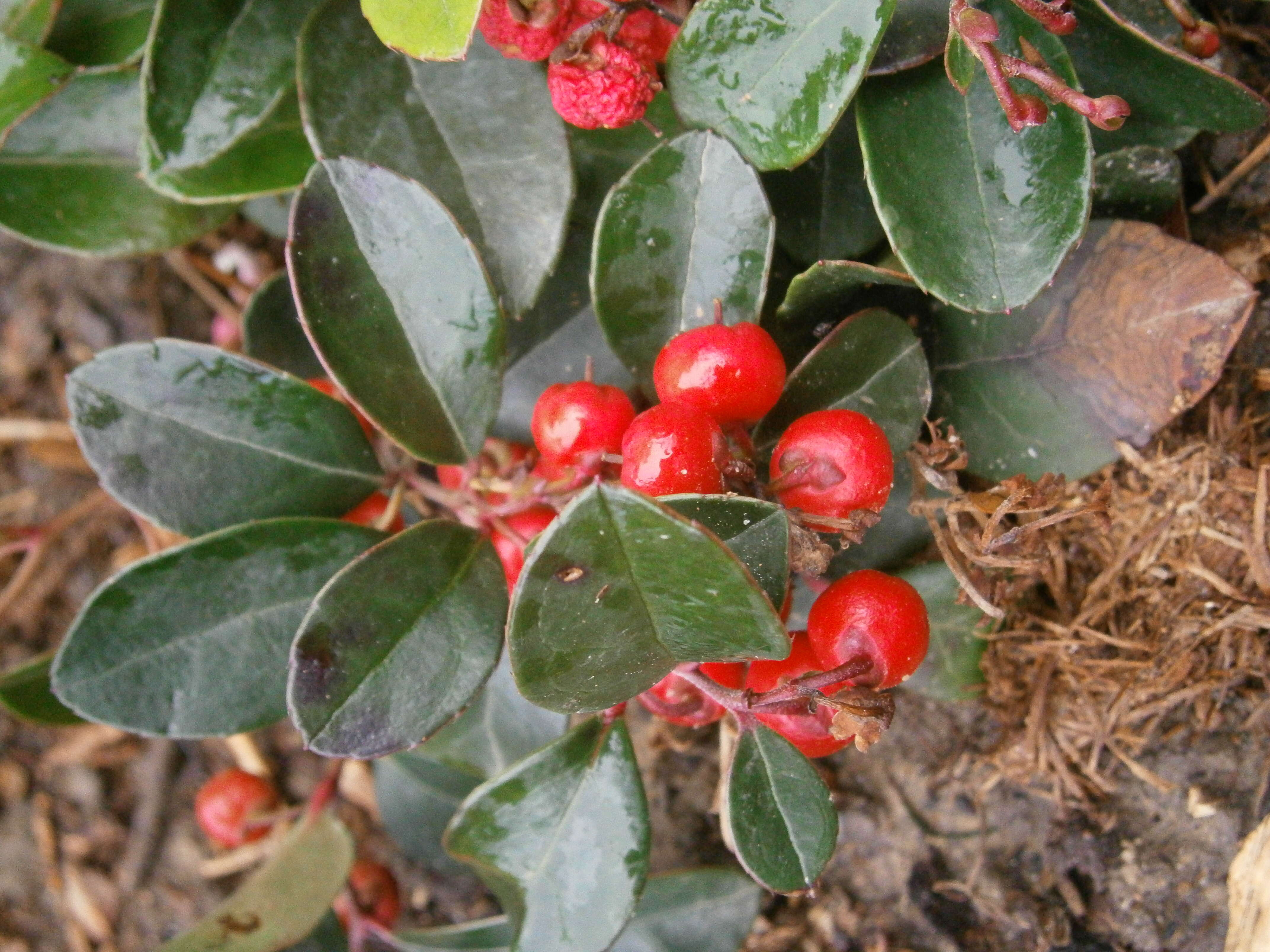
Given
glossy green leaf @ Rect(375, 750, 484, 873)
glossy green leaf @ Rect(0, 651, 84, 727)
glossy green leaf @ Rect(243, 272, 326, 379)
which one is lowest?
glossy green leaf @ Rect(375, 750, 484, 873)

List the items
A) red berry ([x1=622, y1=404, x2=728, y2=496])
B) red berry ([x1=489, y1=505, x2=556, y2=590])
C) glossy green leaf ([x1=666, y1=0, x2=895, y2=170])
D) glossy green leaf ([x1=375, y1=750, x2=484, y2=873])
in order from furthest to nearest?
1. glossy green leaf ([x1=375, y1=750, x2=484, y2=873])
2. red berry ([x1=489, y1=505, x2=556, y2=590])
3. glossy green leaf ([x1=666, y1=0, x2=895, y2=170])
4. red berry ([x1=622, y1=404, x2=728, y2=496])

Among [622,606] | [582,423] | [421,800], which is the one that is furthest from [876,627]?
[421,800]

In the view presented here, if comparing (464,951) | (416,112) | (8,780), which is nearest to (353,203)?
(416,112)

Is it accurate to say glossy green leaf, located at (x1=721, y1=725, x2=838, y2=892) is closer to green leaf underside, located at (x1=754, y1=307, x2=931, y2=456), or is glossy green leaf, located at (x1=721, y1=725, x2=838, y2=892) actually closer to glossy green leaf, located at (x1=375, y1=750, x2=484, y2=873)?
green leaf underside, located at (x1=754, y1=307, x2=931, y2=456)

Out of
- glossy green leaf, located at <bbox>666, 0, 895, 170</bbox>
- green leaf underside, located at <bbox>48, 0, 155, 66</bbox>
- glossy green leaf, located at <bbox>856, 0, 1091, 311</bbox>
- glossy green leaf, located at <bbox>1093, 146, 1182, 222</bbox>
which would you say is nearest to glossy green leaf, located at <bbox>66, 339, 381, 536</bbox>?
green leaf underside, located at <bbox>48, 0, 155, 66</bbox>

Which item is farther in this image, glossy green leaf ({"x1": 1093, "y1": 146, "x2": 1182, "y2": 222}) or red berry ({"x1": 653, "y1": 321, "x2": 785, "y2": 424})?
glossy green leaf ({"x1": 1093, "y1": 146, "x2": 1182, "y2": 222})

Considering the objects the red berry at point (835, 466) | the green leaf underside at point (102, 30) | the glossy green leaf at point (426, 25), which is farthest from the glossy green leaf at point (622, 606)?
the green leaf underside at point (102, 30)
